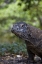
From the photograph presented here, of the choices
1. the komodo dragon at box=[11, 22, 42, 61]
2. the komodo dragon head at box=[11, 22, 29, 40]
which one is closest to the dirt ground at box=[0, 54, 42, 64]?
the komodo dragon at box=[11, 22, 42, 61]

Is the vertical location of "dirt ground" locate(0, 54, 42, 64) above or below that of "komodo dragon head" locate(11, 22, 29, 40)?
below

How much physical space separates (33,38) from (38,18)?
259 inches

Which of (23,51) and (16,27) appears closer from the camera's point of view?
(16,27)

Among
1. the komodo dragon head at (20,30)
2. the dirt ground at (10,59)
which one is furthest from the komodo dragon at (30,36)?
the dirt ground at (10,59)

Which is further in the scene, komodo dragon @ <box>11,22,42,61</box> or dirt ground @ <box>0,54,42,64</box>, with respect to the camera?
dirt ground @ <box>0,54,42,64</box>

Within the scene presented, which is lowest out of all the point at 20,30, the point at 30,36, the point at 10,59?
the point at 10,59

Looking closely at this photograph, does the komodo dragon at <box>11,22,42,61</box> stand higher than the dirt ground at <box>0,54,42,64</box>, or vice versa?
the komodo dragon at <box>11,22,42,61</box>

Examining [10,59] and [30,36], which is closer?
[30,36]

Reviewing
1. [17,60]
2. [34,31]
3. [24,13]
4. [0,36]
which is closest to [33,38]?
[34,31]

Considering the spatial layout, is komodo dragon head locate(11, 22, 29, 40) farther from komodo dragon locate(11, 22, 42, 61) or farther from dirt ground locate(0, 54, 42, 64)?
dirt ground locate(0, 54, 42, 64)

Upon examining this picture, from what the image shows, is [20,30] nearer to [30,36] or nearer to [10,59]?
[30,36]

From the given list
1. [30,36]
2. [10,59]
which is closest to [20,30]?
[30,36]

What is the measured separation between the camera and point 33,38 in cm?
457

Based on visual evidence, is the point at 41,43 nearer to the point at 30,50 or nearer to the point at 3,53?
the point at 30,50
